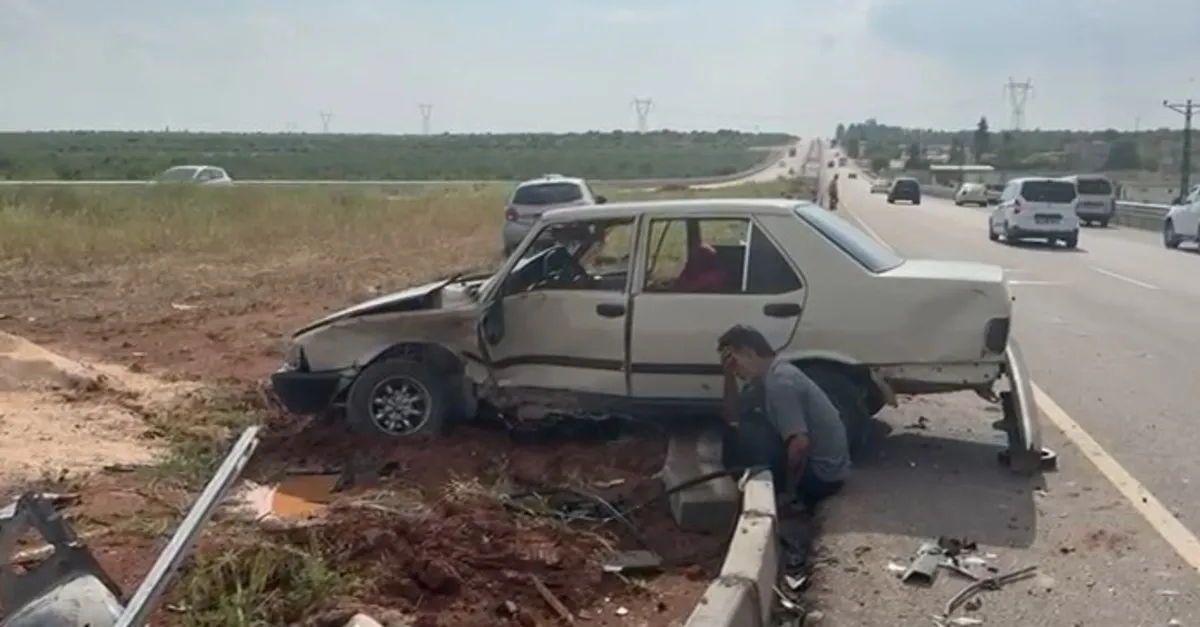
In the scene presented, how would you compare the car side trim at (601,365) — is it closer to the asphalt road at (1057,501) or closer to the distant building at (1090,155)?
the asphalt road at (1057,501)

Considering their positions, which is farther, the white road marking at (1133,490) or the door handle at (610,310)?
the door handle at (610,310)

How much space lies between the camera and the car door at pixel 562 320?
891 centimetres

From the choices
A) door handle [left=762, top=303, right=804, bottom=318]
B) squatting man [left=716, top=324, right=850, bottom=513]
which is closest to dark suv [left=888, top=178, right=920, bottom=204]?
door handle [left=762, top=303, right=804, bottom=318]

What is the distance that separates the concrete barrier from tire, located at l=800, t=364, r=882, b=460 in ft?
4.63

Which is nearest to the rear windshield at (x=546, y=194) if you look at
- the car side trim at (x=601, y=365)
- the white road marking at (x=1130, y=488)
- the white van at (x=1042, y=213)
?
the white van at (x=1042, y=213)

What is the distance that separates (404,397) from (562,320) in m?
1.19

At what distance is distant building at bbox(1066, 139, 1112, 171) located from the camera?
122 metres

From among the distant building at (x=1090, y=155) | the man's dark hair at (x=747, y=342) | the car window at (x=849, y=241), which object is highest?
the car window at (x=849, y=241)

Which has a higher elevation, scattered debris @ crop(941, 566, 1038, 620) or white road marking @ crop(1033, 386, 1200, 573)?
scattered debris @ crop(941, 566, 1038, 620)

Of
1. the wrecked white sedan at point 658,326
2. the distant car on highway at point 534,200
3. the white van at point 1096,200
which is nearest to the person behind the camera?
the wrecked white sedan at point 658,326

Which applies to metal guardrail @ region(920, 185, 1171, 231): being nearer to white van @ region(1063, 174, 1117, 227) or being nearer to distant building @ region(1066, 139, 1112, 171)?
white van @ region(1063, 174, 1117, 227)

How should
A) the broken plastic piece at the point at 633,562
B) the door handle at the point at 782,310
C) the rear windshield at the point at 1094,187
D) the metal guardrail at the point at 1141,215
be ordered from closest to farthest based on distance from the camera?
the broken plastic piece at the point at 633,562
the door handle at the point at 782,310
the metal guardrail at the point at 1141,215
the rear windshield at the point at 1094,187

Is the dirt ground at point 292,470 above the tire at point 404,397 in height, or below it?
below

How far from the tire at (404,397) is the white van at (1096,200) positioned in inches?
1671
